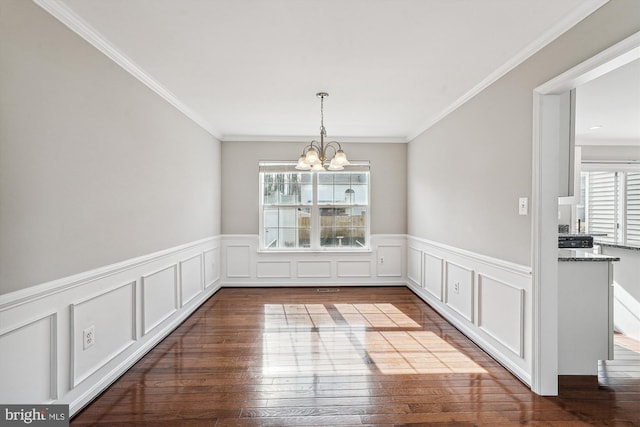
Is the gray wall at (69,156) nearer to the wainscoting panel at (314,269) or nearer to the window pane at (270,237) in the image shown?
the window pane at (270,237)

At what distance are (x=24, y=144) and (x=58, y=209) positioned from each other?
40cm

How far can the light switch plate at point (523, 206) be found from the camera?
8.03 ft

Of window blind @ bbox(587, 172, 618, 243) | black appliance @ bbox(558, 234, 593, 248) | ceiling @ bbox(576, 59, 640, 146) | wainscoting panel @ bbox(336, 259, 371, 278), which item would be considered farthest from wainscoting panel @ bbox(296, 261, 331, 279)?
window blind @ bbox(587, 172, 618, 243)

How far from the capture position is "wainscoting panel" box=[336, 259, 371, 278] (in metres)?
5.45

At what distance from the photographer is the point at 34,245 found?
1.77m

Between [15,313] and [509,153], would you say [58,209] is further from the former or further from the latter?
[509,153]

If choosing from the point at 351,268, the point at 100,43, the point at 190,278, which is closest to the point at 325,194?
the point at 351,268

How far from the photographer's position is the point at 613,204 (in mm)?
5723

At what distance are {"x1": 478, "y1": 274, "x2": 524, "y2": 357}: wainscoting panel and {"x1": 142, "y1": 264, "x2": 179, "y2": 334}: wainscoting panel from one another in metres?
3.08

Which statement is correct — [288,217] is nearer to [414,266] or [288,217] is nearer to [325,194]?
[325,194]

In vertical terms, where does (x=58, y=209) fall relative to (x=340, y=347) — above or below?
above

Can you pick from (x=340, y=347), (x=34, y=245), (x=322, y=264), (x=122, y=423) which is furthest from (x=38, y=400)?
(x=322, y=264)

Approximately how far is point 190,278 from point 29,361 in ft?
7.42

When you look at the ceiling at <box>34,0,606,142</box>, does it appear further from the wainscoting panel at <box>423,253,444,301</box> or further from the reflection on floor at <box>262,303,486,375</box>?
the reflection on floor at <box>262,303,486,375</box>
